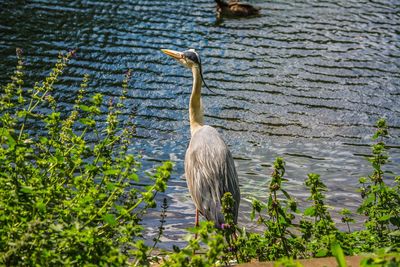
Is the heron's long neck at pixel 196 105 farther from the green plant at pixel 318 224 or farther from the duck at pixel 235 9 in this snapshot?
the duck at pixel 235 9

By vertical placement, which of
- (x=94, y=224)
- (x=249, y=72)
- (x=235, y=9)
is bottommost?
(x=249, y=72)

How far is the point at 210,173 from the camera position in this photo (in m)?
7.65

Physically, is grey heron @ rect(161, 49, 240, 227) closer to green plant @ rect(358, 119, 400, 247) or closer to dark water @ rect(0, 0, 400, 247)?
dark water @ rect(0, 0, 400, 247)

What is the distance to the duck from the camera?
18766mm

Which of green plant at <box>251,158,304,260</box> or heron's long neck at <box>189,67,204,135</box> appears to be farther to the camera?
heron's long neck at <box>189,67,204,135</box>

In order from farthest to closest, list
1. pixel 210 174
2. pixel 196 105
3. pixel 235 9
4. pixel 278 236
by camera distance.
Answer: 1. pixel 235 9
2. pixel 196 105
3. pixel 210 174
4. pixel 278 236

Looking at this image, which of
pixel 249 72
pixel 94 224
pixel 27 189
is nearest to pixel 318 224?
pixel 94 224

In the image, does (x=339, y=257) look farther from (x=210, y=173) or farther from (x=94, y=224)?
(x=210, y=173)

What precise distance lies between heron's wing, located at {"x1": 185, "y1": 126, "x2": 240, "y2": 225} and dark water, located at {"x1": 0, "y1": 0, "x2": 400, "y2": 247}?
106 centimetres

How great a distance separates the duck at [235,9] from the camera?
18766mm

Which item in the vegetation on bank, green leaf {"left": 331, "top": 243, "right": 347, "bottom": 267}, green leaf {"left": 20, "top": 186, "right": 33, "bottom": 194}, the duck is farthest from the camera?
the duck

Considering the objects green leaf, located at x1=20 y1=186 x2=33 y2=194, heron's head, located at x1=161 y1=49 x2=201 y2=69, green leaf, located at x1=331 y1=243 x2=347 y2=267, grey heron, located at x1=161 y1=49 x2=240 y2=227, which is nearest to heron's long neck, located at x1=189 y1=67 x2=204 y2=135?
heron's head, located at x1=161 y1=49 x2=201 y2=69

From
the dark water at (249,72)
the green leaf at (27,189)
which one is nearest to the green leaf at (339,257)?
the green leaf at (27,189)

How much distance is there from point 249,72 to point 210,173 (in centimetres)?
722
